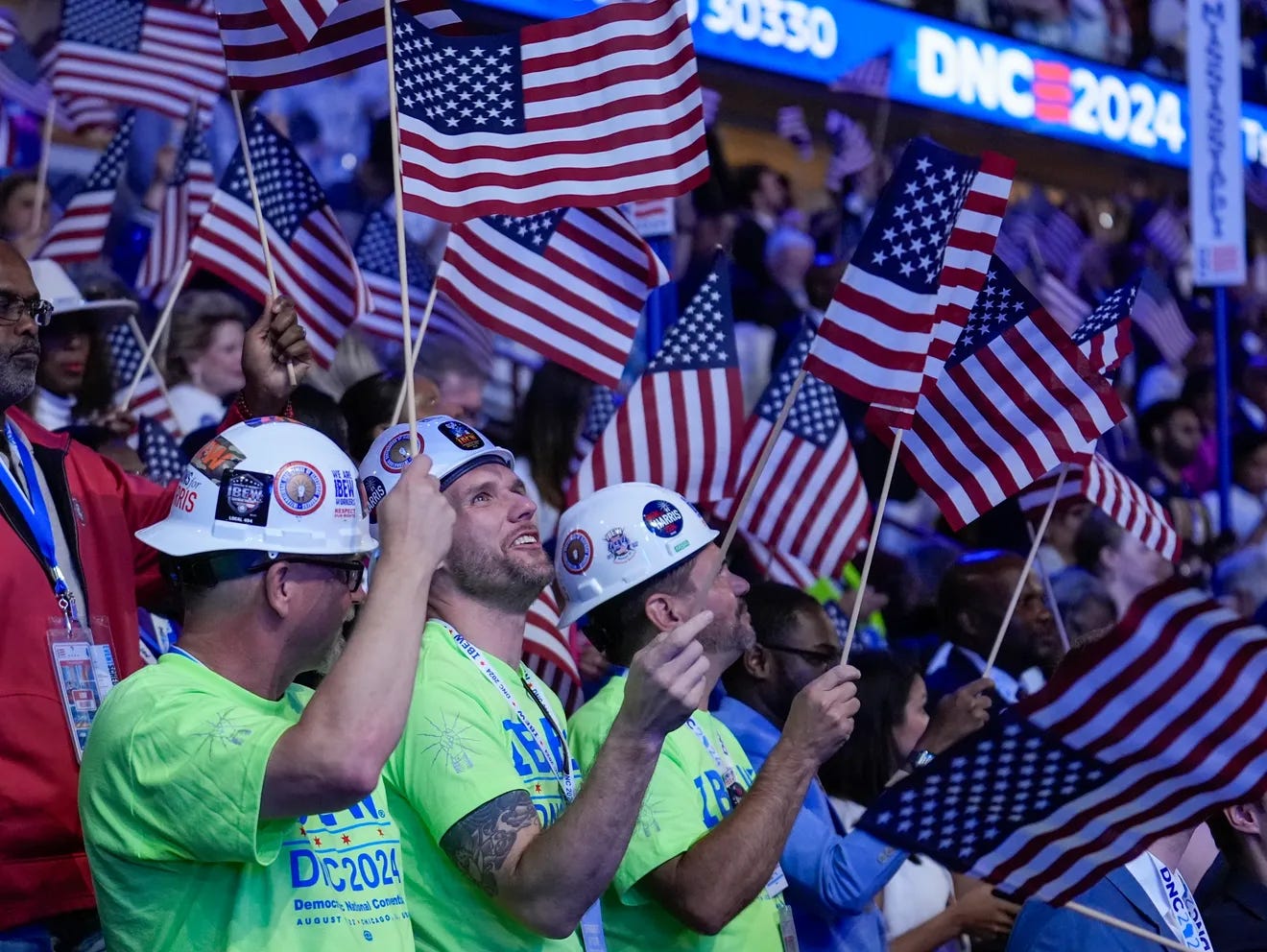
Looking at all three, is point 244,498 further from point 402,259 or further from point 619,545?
point 619,545

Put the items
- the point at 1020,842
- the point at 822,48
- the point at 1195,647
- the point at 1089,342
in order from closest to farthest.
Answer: the point at 1195,647 → the point at 1020,842 → the point at 1089,342 → the point at 822,48

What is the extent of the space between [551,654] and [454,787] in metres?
2.09

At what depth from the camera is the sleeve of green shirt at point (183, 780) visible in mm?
2914

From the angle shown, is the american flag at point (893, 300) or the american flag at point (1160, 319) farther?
the american flag at point (1160, 319)

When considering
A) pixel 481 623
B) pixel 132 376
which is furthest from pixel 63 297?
pixel 481 623

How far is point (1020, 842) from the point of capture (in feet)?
12.1

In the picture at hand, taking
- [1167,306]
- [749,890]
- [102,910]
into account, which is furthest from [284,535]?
[1167,306]

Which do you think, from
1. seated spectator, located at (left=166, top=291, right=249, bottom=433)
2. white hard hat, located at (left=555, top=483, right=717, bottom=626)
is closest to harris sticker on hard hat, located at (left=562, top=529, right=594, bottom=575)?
white hard hat, located at (left=555, top=483, right=717, bottom=626)

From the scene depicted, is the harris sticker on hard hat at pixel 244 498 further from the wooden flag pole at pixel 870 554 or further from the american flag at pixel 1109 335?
the american flag at pixel 1109 335

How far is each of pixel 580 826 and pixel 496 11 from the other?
746 cm

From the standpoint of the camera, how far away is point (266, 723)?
299 cm

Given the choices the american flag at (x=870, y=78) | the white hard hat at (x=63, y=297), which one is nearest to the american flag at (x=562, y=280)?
the white hard hat at (x=63, y=297)

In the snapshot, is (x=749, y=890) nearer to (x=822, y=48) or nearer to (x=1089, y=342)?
(x=1089, y=342)

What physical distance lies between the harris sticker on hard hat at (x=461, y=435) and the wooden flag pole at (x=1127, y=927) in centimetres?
172
